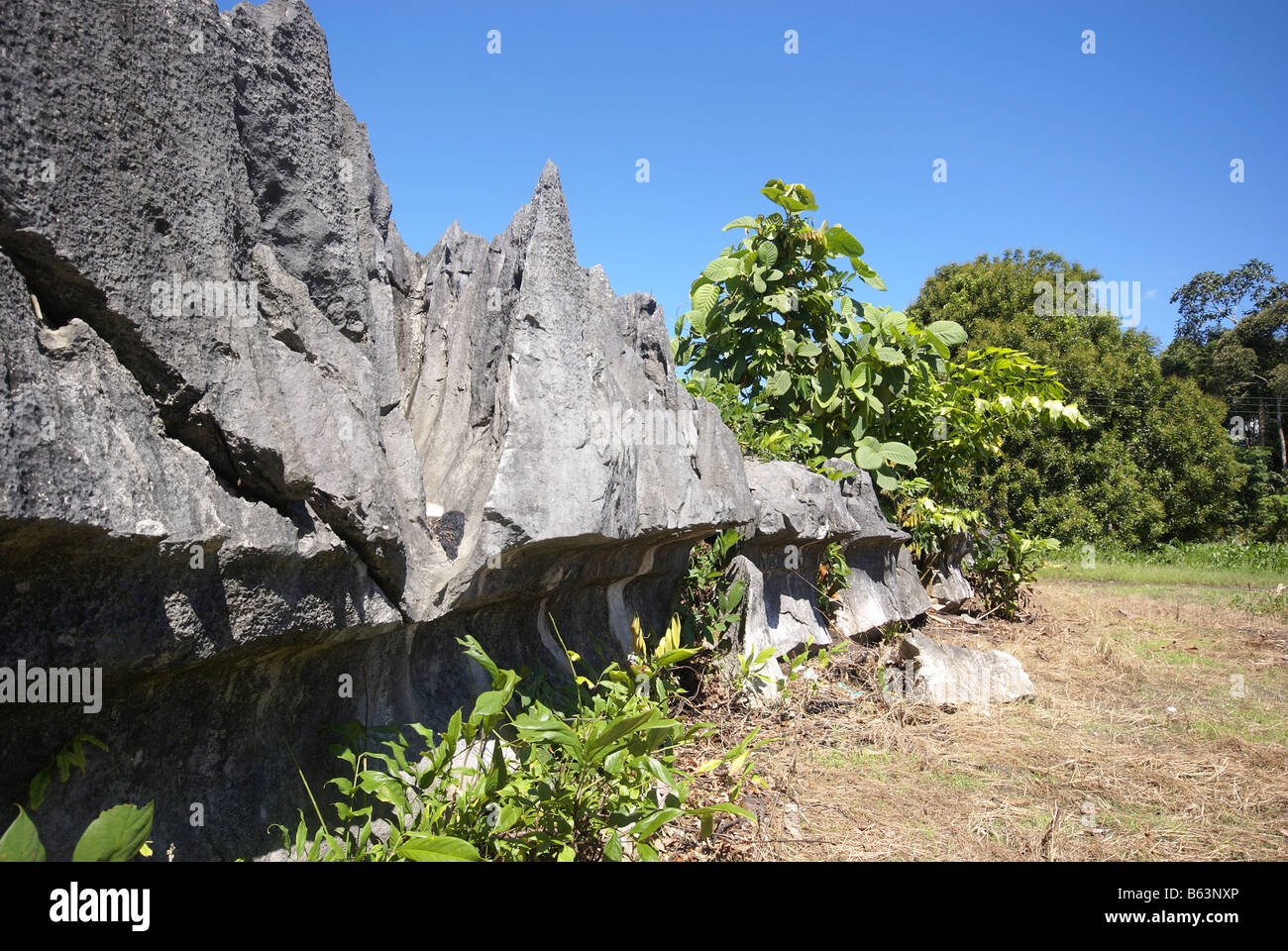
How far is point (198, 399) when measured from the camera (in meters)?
2.26

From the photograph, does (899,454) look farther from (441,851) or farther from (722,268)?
(441,851)

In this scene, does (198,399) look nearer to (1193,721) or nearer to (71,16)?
(71,16)

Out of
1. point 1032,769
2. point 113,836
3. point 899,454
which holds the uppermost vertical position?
point 899,454

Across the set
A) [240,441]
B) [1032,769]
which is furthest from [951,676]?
[240,441]

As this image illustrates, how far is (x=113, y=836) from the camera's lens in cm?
174

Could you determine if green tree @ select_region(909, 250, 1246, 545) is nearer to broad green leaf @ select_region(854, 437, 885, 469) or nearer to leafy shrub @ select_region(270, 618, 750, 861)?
broad green leaf @ select_region(854, 437, 885, 469)

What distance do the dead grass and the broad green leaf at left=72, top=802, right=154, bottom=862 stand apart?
6.26 ft

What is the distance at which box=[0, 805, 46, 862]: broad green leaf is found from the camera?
5.30ft

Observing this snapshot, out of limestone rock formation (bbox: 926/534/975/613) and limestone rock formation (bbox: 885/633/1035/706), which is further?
limestone rock formation (bbox: 926/534/975/613)

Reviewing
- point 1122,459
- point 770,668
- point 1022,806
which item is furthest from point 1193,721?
point 1122,459

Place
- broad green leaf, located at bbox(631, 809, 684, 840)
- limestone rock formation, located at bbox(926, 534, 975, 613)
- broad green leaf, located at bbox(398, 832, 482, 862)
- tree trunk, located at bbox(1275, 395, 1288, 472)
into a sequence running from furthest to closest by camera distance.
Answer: tree trunk, located at bbox(1275, 395, 1288, 472), limestone rock formation, located at bbox(926, 534, 975, 613), broad green leaf, located at bbox(631, 809, 684, 840), broad green leaf, located at bbox(398, 832, 482, 862)

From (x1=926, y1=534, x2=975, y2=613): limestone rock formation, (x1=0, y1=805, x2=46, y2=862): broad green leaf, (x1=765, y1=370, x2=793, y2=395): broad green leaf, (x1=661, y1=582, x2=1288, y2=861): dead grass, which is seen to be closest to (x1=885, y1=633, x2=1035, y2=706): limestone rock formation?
(x1=661, y1=582, x2=1288, y2=861): dead grass

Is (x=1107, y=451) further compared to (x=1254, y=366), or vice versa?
(x=1254, y=366)

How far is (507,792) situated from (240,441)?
140 cm
